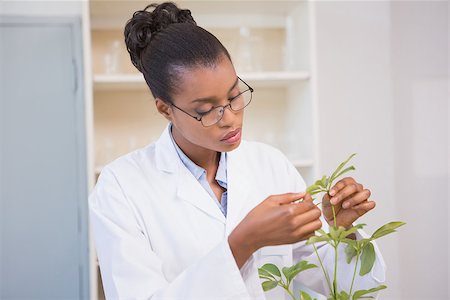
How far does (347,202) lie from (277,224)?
0.20 m

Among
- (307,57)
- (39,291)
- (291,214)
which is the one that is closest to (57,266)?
(39,291)

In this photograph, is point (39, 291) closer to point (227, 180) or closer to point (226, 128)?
point (227, 180)

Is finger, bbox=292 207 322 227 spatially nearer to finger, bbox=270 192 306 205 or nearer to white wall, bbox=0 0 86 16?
finger, bbox=270 192 306 205

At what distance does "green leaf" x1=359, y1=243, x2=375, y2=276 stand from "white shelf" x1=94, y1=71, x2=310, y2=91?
1.28m

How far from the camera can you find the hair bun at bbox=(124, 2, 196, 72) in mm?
1258

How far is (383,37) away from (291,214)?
199 cm

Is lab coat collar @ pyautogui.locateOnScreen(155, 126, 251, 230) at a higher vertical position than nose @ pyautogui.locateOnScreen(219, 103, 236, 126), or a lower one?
lower

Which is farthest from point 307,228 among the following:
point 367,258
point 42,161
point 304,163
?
point 42,161

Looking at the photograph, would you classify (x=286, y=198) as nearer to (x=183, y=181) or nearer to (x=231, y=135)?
(x=231, y=135)

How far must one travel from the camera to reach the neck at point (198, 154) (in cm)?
136

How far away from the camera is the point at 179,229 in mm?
1276

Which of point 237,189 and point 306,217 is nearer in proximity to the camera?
point 306,217

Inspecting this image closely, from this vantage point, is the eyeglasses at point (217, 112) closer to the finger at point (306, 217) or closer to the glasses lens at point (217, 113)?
the glasses lens at point (217, 113)

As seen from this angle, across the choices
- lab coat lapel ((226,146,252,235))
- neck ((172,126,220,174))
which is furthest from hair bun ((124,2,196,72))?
lab coat lapel ((226,146,252,235))
